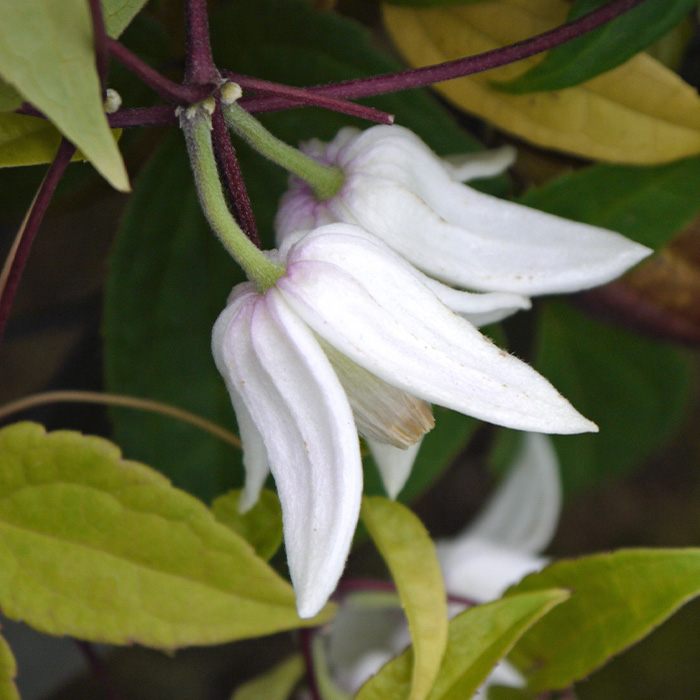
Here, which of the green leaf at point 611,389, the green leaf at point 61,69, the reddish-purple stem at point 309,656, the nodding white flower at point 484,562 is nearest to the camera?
the green leaf at point 61,69

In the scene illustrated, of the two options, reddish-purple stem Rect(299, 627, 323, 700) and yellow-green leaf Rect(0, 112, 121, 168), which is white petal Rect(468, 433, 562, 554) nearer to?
reddish-purple stem Rect(299, 627, 323, 700)

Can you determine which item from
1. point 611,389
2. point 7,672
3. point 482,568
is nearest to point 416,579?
point 7,672

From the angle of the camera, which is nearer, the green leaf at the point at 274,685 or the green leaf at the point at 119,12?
the green leaf at the point at 119,12

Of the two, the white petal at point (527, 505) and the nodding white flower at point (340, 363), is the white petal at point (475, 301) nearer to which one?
the nodding white flower at point (340, 363)

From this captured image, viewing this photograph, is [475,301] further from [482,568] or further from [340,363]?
[482,568]

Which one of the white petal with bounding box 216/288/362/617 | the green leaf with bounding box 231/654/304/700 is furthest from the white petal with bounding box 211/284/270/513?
the green leaf with bounding box 231/654/304/700

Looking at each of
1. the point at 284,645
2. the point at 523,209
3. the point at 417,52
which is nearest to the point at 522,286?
the point at 523,209

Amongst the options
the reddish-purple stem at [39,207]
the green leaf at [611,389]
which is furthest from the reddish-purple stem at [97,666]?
the green leaf at [611,389]
